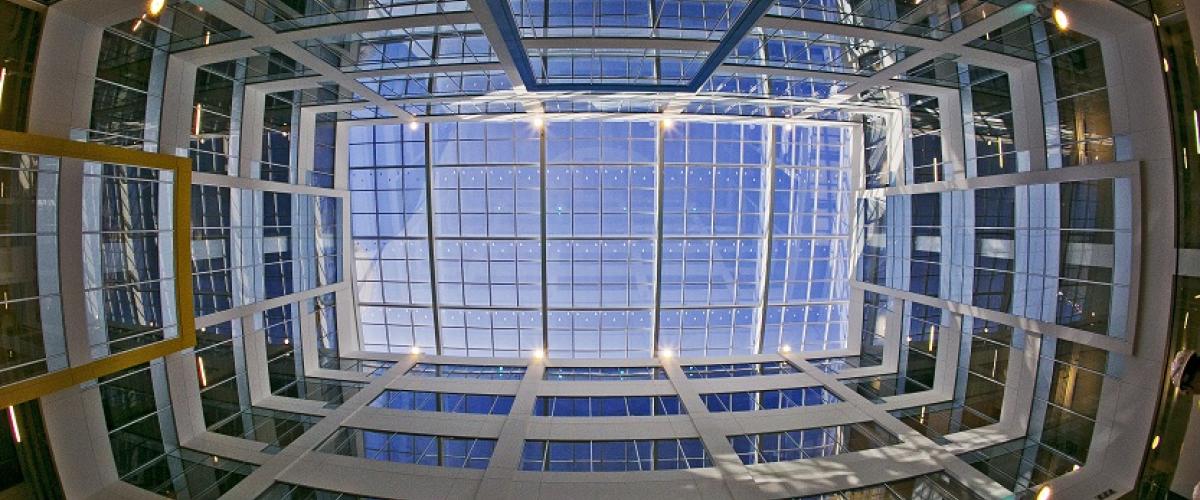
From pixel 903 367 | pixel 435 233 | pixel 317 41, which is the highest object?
pixel 317 41

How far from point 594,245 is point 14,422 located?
21.0m

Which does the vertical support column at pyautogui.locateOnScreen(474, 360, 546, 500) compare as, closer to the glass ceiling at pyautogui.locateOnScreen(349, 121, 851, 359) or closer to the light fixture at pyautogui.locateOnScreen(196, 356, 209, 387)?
the glass ceiling at pyautogui.locateOnScreen(349, 121, 851, 359)

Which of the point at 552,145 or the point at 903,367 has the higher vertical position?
the point at 552,145

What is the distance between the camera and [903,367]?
22656 mm

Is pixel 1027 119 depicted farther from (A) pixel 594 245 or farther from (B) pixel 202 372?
(B) pixel 202 372

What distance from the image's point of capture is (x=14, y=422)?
12.6m

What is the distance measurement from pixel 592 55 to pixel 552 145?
9.66 metres

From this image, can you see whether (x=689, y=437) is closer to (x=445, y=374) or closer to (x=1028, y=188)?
(x=445, y=374)

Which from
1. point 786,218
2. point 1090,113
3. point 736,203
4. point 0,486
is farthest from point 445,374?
point 1090,113

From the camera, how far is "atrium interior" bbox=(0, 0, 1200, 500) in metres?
12.9

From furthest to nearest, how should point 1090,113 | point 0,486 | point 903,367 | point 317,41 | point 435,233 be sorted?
point 435,233
point 903,367
point 317,41
point 1090,113
point 0,486

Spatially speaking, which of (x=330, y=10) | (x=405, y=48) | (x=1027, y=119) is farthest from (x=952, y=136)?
(x=330, y=10)

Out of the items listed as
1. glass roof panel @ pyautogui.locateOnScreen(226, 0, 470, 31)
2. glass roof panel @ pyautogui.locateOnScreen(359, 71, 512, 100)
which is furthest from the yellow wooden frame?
glass roof panel @ pyautogui.locateOnScreen(359, 71, 512, 100)

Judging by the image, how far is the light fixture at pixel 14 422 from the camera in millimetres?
12487
